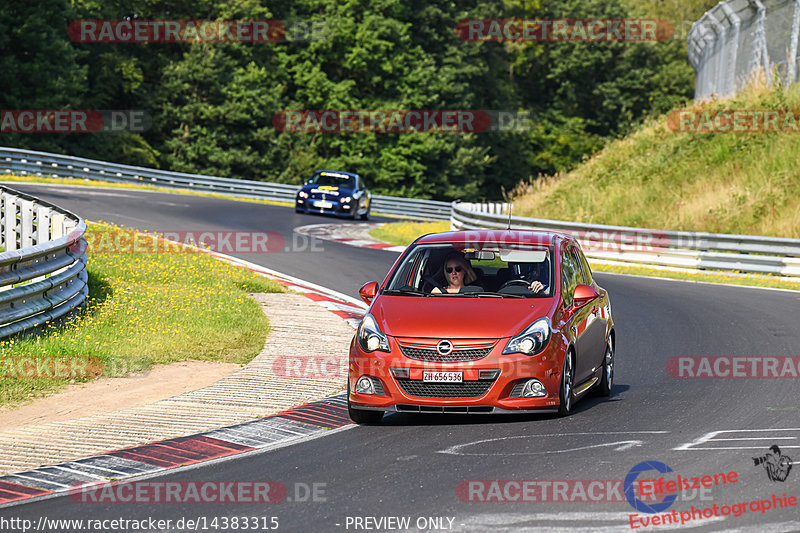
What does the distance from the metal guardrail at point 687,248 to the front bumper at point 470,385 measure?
1603cm

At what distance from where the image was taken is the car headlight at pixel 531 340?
8.83 metres

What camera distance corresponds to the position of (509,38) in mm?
78938

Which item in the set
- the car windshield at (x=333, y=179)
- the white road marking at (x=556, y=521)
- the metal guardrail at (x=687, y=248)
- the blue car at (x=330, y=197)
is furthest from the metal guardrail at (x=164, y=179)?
the white road marking at (x=556, y=521)

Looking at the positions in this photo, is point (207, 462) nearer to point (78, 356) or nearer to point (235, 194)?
point (78, 356)

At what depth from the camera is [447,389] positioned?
8773 mm

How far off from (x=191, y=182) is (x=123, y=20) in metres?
16.8

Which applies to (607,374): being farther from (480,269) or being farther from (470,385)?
(470,385)

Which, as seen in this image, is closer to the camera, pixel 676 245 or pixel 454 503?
pixel 454 503

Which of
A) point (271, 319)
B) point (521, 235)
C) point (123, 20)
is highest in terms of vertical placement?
point (123, 20)

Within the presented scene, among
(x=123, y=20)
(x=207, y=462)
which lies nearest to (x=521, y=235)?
(x=207, y=462)

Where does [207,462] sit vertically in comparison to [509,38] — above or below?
below

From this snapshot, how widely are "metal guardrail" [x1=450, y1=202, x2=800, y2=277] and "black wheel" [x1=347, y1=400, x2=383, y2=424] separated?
16.4 metres

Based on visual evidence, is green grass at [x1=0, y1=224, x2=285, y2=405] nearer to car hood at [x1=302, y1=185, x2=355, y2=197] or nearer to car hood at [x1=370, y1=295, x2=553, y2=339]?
car hood at [x1=370, y1=295, x2=553, y2=339]

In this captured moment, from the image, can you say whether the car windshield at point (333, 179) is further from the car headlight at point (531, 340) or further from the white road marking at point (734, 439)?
the white road marking at point (734, 439)
